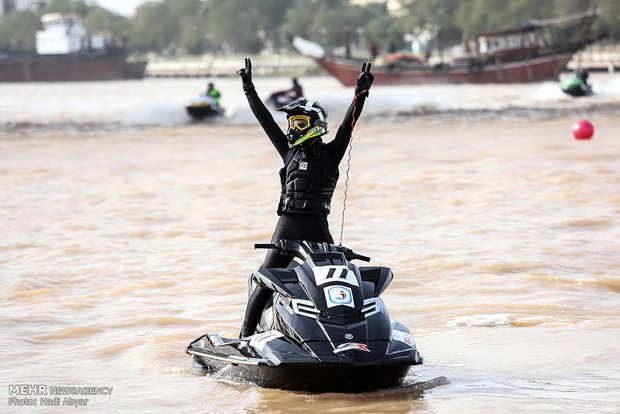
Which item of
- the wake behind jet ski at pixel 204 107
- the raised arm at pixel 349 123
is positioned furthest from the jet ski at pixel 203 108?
the raised arm at pixel 349 123

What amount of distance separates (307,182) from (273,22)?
478 ft

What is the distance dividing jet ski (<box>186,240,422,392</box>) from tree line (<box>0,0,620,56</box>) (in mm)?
93751

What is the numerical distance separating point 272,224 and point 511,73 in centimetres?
5315

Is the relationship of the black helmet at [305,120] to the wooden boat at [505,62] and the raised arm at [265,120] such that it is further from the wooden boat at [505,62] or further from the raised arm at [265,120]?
the wooden boat at [505,62]

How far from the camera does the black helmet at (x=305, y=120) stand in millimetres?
6105

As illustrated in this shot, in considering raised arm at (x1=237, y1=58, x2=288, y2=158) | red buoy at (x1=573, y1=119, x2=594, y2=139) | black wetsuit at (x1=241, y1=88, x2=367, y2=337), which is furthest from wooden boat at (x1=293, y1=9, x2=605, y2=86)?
black wetsuit at (x1=241, y1=88, x2=367, y2=337)

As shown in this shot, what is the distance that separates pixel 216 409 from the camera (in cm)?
604

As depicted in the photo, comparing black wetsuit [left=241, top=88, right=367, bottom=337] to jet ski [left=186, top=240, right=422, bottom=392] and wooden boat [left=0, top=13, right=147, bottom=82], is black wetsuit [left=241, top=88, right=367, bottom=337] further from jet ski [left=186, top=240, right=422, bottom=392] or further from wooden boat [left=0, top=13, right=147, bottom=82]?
wooden boat [left=0, top=13, right=147, bottom=82]

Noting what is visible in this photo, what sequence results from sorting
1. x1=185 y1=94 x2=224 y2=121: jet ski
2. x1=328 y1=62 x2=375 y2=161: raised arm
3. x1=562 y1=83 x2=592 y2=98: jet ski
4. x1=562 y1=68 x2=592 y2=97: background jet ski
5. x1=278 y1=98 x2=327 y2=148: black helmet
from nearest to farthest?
x1=278 y1=98 x2=327 y2=148: black helmet
x1=328 y1=62 x2=375 y2=161: raised arm
x1=185 y1=94 x2=224 y2=121: jet ski
x1=562 y1=68 x2=592 y2=97: background jet ski
x1=562 y1=83 x2=592 y2=98: jet ski

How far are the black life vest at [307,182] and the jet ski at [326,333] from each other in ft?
0.84

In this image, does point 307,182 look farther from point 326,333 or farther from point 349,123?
point 326,333

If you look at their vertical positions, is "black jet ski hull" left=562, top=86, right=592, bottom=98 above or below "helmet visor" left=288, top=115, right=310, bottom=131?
below

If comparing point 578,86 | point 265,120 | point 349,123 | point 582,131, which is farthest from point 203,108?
point 349,123

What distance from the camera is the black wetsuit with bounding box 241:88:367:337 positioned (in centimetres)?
616
